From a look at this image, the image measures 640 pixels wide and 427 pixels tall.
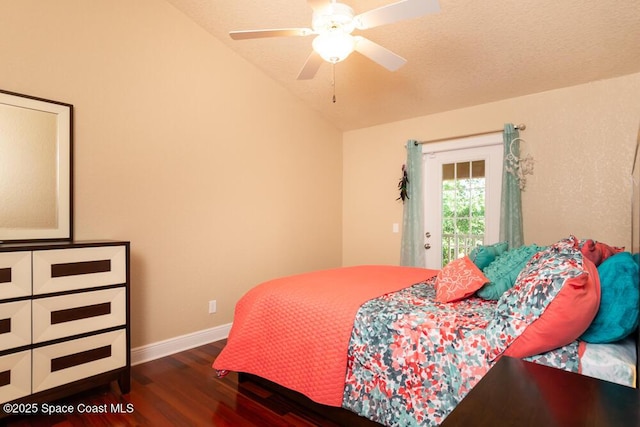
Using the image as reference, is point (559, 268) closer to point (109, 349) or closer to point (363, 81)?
point (109, 349)

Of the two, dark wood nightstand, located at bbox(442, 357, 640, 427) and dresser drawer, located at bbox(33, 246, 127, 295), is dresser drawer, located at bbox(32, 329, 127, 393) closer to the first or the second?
dresser drawer, located at bbox(33, 246, 127, 295)

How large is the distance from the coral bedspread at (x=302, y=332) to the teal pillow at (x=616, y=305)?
3.32 feet

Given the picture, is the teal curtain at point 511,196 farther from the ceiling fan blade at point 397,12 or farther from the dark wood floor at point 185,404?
the dark wood floor at point 185,404

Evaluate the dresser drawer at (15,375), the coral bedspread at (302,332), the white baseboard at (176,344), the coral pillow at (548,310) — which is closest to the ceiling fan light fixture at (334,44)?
the coral bedspread at (302,332)

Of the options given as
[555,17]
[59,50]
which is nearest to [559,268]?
[555,17]

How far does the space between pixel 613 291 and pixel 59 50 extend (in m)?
3.44

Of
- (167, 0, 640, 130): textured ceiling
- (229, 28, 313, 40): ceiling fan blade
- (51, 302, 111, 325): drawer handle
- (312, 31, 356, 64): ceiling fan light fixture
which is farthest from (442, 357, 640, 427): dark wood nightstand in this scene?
(167, 0, 640, 130): textured ceiling

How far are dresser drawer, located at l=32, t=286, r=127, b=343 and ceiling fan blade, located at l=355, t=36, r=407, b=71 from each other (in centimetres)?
217

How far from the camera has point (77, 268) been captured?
6.76ft

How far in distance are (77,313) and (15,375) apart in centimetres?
39

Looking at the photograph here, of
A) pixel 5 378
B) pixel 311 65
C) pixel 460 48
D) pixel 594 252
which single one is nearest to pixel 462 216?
pixel 460 48

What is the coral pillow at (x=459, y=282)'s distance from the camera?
1938mm

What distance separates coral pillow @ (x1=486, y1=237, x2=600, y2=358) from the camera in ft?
4.25

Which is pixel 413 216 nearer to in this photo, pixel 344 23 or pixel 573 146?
pixel 573 146
